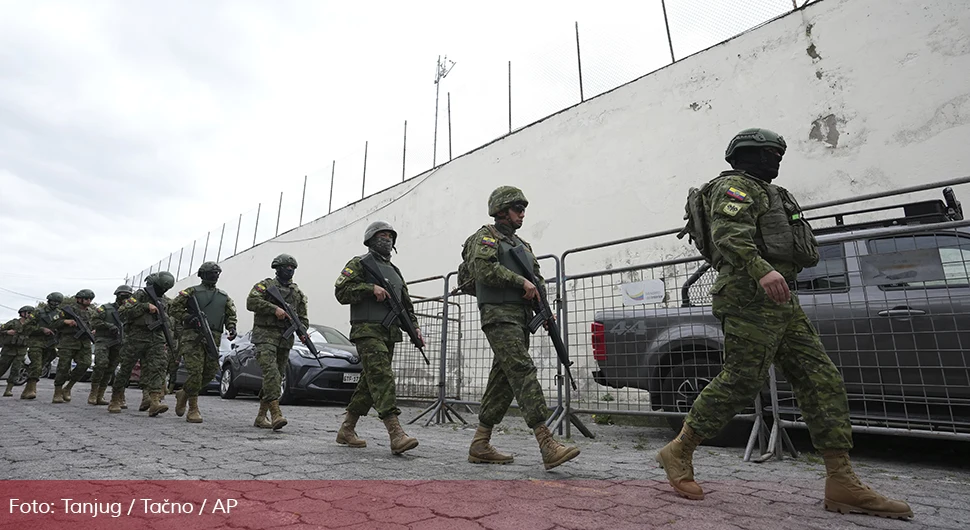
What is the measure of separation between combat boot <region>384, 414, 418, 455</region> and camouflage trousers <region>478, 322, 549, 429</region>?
1.77 feet

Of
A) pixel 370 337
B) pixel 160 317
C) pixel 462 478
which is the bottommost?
pixel 462 478

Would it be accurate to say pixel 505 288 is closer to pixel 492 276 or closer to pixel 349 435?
pixel 492 276

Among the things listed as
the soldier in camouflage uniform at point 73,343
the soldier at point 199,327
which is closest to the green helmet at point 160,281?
the soldier at point 199,327

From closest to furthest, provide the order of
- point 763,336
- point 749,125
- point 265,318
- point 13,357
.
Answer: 1. point 763,336
2. point 265,318
3. point 749,125
4. point 13,357

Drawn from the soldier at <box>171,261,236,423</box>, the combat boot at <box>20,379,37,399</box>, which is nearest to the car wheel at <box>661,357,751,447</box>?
the soldier at <box>171,261,236,423</box>

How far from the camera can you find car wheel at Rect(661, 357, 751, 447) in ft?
14.0

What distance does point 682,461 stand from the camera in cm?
249

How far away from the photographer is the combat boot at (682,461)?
2.43 m

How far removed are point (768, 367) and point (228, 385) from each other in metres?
9.30

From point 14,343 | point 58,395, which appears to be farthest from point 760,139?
point 14,343

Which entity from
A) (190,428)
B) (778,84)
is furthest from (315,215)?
(778,84)

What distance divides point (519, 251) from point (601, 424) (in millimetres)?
3371

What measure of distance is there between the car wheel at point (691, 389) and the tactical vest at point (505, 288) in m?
1.75

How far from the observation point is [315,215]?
16.3m
